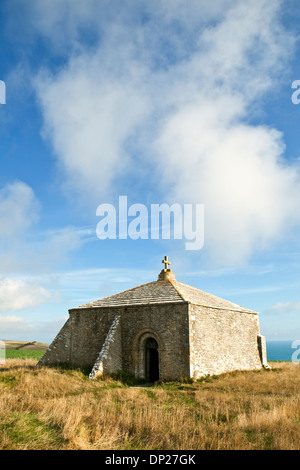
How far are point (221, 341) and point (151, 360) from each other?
4386mm

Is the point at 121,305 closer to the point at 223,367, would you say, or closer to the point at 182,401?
the point at 223,367

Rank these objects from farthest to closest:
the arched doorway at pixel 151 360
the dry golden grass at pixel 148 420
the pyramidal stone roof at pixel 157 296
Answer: the pyramidal stone roof at pixel 157 296, the arched doorway at pixel 151 360, the dry golden grass at pixel 148 420

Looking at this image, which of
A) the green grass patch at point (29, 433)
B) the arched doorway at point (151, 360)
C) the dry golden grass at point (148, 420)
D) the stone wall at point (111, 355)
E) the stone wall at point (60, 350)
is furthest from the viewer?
the stone wall at point (60, 350)

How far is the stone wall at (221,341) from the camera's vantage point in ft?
57.1

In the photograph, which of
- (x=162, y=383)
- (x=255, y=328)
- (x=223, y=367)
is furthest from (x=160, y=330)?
(x=255, y=328)

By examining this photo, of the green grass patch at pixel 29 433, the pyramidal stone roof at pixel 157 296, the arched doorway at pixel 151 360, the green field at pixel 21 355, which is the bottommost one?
the green field at pixel 21 355

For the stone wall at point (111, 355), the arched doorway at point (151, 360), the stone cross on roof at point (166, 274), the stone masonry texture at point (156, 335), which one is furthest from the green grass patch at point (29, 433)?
the stone cross on roof at point (166, 274)

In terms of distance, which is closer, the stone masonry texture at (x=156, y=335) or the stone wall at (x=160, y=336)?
the stone wall at (x=160, y=336)

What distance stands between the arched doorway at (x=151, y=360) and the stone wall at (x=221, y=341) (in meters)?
2.41

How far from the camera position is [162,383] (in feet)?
51.6

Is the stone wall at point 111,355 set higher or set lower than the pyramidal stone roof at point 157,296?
lower

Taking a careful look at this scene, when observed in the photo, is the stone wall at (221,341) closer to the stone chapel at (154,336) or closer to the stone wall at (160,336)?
the stone chapel at (154,336)

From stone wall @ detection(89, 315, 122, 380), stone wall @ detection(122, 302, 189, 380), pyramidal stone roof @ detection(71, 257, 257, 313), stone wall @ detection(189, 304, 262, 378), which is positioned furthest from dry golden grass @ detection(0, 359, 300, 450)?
pyramidal stone roof @ detection(71, 257, 257, 313)

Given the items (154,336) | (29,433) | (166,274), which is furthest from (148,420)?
(166,274)
